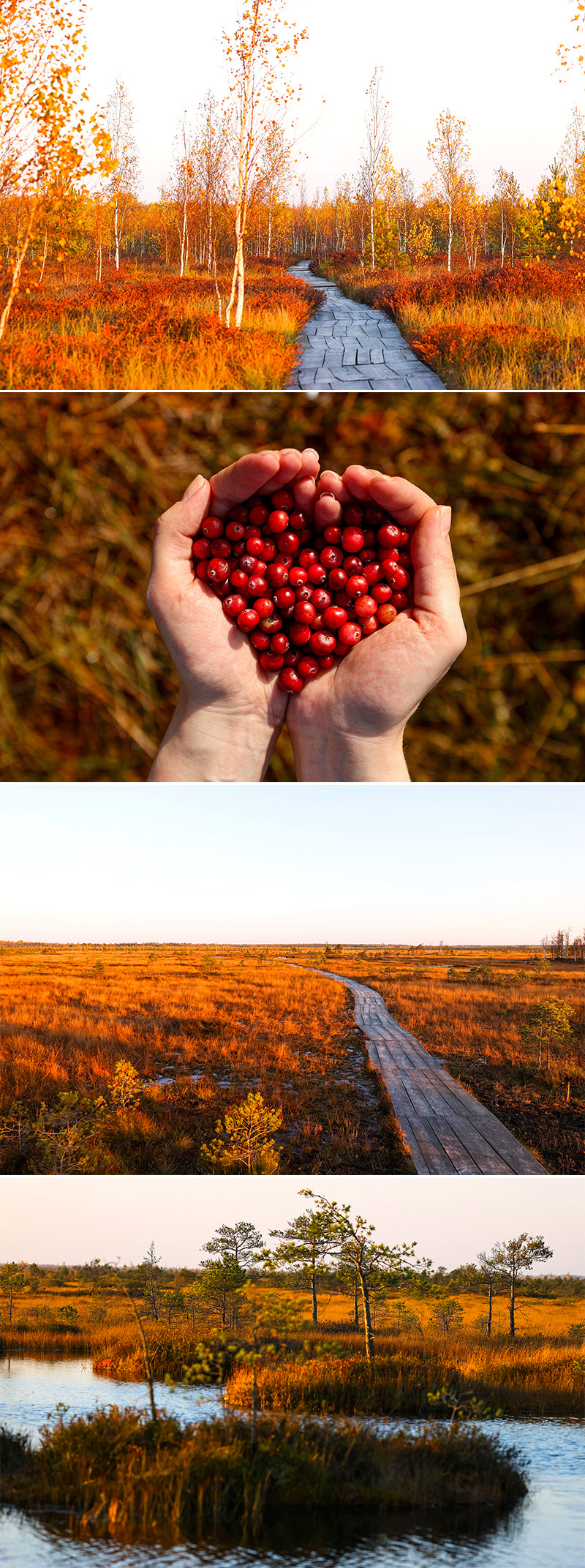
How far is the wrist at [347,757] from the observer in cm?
193

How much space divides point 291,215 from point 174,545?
4.06ft

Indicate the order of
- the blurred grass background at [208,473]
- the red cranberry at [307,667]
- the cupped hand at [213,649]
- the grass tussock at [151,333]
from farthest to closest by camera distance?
the grass tussock at [151,333], the blurred grass background at [208,473], the red cranberry at [307,667], the cupped hand at [213,649]

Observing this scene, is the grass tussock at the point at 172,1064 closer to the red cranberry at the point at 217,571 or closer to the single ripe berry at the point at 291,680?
the single ripe berry at the point at 291,680

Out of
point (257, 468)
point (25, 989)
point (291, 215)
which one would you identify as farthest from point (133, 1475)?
point (291, 215)

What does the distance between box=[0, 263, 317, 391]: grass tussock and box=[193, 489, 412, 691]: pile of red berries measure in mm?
621

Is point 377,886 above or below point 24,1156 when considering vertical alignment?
above

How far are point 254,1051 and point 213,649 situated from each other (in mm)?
975

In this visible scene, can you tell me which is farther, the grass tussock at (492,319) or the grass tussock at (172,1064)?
the grass tussock at (492,319)

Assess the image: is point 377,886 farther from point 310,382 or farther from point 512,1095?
point 310,382

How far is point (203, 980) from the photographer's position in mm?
1913

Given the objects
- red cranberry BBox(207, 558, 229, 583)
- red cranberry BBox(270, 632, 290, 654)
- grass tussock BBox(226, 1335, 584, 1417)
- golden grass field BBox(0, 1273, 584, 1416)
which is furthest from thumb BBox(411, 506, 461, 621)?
grass tussock BBox(226, 1335, 584, 1417)

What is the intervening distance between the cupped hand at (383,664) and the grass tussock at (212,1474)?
1834 millimetres

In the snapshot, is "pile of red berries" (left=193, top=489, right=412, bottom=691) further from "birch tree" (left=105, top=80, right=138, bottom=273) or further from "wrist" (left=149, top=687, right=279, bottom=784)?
"birch tree" (left=105, top=80, right=138, bottom=273)

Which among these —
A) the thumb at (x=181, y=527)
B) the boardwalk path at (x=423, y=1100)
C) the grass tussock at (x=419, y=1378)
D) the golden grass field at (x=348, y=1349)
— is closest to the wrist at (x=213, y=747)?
the thumb at (x=181, y=527)
